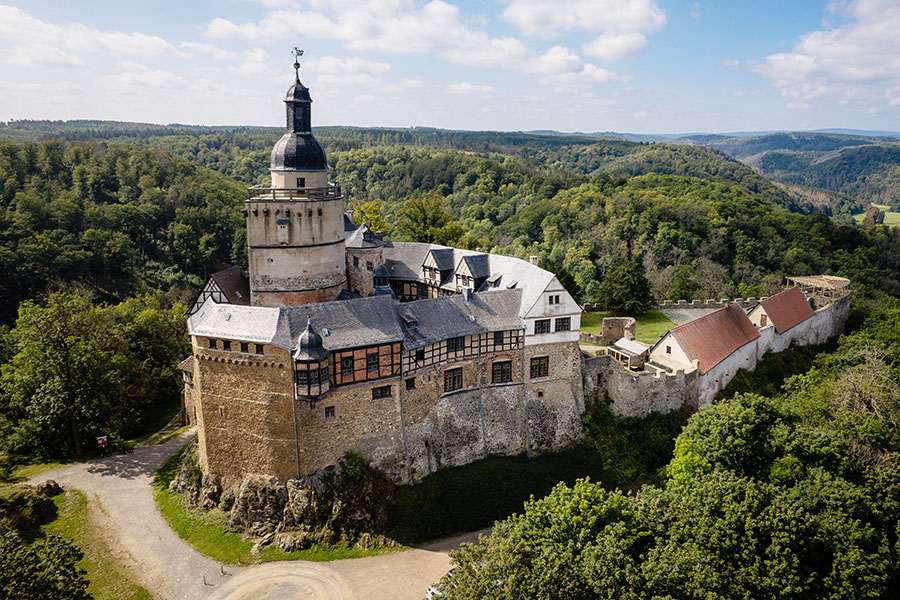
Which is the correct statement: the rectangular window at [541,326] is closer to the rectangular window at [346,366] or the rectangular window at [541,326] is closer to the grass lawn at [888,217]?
the rectangular window at [346,366]

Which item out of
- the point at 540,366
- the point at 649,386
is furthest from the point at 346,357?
the point at 649,386

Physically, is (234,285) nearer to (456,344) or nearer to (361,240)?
(361,240)

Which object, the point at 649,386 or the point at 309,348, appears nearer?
the point at 309,348

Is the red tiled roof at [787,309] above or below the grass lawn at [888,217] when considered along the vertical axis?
below

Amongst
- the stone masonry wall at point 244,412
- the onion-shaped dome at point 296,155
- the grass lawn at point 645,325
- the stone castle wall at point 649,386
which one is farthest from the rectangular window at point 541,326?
the onion-shaped dome at point 296,155

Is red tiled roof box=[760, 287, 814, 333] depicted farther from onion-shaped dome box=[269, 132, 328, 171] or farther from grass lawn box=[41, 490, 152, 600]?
grass lawn box=[41, 490, 152, 600]

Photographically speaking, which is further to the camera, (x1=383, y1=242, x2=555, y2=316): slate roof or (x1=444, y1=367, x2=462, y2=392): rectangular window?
(x1=383, y1=242, x2=555, y2=316): slate roof

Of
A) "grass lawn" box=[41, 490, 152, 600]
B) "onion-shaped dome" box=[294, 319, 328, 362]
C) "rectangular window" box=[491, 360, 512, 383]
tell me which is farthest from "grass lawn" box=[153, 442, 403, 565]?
"rectangular window" box=[491, 360, 512, 383]
